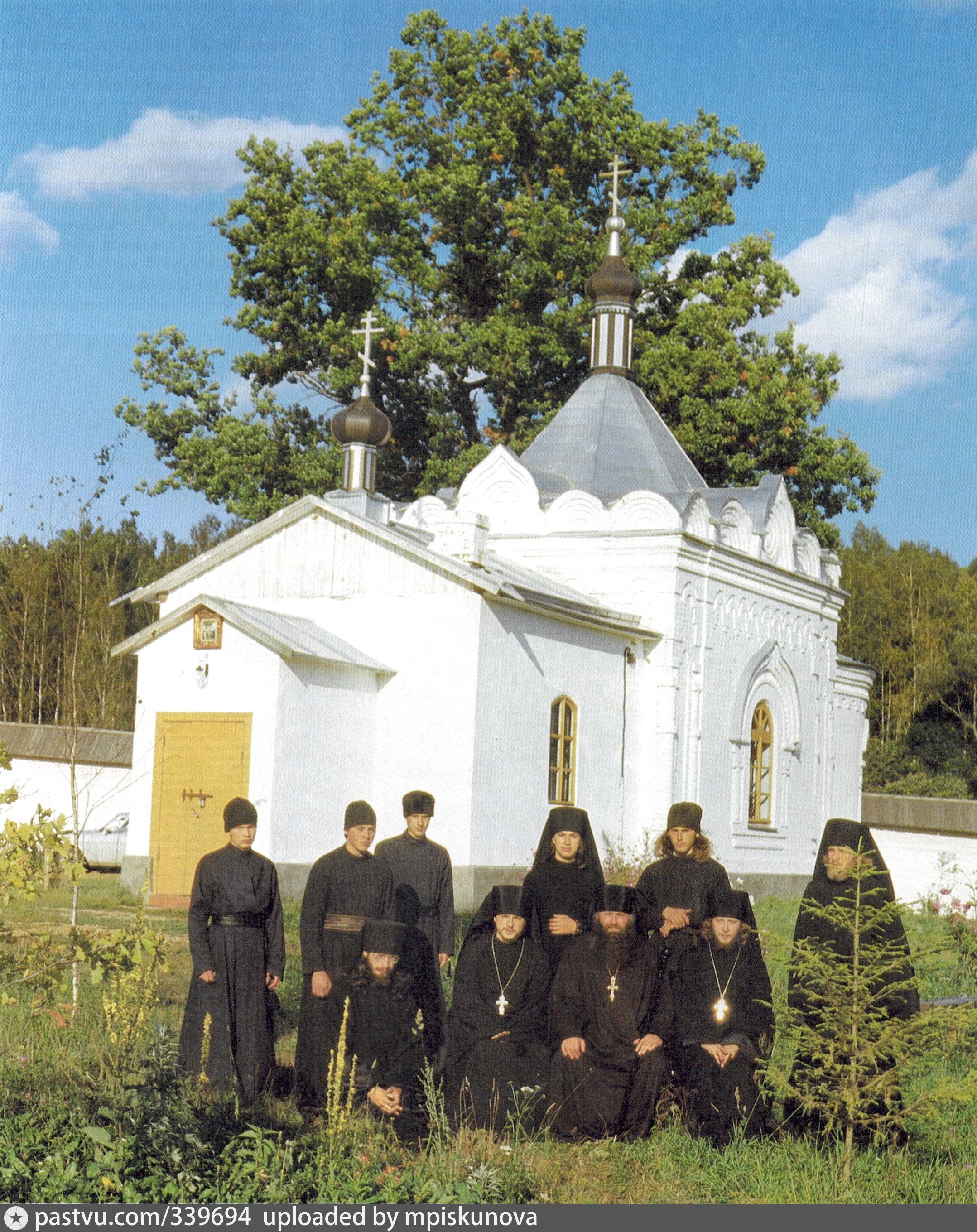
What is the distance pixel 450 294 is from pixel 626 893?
2482 centimetres

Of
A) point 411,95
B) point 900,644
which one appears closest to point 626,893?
point 411,95

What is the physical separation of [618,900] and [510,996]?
70cm

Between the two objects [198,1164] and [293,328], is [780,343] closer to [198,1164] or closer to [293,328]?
[293,328]

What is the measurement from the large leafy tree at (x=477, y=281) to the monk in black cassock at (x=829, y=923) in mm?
A: 21470

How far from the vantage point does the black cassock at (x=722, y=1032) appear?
703cm

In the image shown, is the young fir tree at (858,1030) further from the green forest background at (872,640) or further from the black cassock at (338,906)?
the green forest background at (872,640)

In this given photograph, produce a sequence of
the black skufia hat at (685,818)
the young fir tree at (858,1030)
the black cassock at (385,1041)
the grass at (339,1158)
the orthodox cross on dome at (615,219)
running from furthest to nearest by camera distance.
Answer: the orthodox cross on dome at (615,219) → the black skufia hat at (685,818) → the black cassock at (385,1041) → the young fir tree at (858,1030) → the grass at (339,1158)

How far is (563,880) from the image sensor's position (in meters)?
8.13

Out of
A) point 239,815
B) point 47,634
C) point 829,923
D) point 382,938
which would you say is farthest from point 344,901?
point 47,634

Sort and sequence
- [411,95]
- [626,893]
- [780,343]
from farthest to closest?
[411,95] → [780,343] → [626,893]

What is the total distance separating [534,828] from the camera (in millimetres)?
17328

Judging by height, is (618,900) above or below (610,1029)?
above

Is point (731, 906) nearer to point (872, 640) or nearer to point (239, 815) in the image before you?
point (239, 815)

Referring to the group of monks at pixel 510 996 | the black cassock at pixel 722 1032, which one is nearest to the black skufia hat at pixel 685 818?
the group of monks at pixel 510 996
